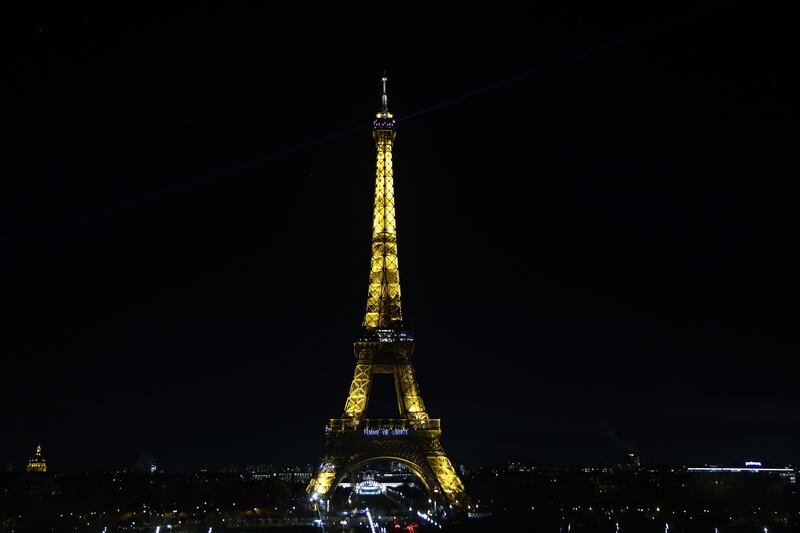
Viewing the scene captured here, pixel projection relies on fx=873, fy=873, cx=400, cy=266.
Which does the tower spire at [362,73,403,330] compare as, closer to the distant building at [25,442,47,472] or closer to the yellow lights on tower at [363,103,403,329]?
the yellow lights on tower at [363,103,403,329]

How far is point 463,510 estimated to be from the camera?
65.8 meters

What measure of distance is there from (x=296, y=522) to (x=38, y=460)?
428 ft

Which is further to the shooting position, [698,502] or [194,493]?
[194,493]

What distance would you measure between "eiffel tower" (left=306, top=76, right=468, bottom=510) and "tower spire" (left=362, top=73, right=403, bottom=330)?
0.27 feet

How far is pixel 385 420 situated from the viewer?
69.5 m

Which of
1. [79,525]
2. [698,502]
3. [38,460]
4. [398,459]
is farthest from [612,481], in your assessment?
[38,460]

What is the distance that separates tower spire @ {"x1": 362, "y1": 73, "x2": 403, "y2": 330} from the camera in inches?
2810

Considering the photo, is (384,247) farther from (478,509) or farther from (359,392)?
(478,509)

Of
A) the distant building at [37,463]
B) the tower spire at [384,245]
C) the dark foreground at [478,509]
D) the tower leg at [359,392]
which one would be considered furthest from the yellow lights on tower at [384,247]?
the distant building at [37,463]

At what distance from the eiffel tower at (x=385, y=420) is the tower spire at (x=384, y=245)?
3.2 inches

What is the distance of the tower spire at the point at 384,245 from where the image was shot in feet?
234

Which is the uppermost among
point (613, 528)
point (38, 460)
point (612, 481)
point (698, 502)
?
point (38, 460)

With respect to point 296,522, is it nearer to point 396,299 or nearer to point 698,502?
point 396,299

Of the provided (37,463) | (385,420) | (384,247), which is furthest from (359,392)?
(37,463)
